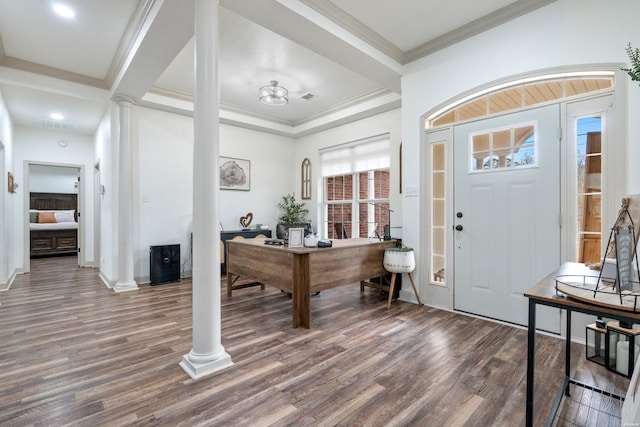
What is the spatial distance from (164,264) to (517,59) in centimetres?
517

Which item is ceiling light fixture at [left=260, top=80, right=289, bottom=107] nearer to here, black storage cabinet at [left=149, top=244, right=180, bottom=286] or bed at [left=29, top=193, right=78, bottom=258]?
black storage cabinet at [left=149, top=244, right=180, bottom=286]

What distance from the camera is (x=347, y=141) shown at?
18.3ft

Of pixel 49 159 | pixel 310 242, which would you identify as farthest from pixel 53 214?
pixel 310 242

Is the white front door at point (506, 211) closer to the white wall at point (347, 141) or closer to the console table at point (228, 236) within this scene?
the white wall at point (347, 141)

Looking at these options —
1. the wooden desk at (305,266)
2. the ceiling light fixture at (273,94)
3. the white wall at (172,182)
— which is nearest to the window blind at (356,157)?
the white wall at (172,182)

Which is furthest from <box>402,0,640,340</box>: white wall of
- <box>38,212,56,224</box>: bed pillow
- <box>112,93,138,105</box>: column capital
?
<box>38,212,56,224</box>: bed pillow

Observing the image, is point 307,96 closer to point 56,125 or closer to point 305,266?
point 305,266

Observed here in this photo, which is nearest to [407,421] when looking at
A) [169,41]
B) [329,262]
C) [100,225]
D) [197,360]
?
[197,360]

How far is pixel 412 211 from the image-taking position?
3.57m

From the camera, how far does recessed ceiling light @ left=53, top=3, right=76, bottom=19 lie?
2724 mm

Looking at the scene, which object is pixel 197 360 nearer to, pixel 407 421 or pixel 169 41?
pixel 407 421

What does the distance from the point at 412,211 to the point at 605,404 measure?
224 cm

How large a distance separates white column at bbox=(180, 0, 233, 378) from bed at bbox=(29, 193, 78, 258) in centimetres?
800

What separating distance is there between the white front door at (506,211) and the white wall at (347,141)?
1.53 metres
